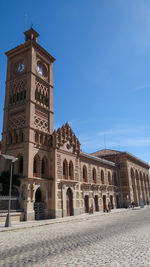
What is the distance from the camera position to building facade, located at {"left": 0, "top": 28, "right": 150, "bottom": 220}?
25547 millimetres

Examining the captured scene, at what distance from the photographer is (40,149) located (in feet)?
89.6

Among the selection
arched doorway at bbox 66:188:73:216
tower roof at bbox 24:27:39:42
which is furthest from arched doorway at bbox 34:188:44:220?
tower roof at bbox 24:27:39:42

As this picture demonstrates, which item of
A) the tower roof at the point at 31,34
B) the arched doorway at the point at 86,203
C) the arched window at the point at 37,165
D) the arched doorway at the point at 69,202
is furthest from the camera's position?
the arched doorway at the point at 86,203

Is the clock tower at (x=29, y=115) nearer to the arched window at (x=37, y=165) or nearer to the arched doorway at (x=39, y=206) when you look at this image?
the arched window at (x=37, y=165)

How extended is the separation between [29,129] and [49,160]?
5288mm

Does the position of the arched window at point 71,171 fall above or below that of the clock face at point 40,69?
below

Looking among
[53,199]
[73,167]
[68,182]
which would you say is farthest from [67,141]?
[53,199]

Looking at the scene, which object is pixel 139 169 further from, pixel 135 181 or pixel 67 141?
pixel 67 141

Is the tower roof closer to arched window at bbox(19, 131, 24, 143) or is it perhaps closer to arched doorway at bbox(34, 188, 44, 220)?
arched window at bbox(19, 131, 24, 143)

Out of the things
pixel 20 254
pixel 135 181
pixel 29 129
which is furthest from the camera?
pixel 135 181

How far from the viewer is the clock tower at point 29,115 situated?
24.7 m

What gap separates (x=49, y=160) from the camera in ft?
93.3

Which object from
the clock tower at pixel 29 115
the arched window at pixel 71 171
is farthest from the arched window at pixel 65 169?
the clock tower at pixel 29 115

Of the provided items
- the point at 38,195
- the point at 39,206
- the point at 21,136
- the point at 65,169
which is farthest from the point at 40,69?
the point at 39,206
